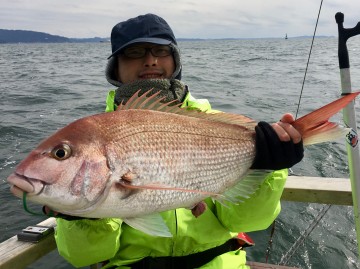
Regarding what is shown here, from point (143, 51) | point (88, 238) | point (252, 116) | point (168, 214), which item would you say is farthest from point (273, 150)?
point (252, 116)

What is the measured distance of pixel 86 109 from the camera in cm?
1232

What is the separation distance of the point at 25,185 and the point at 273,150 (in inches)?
48.2

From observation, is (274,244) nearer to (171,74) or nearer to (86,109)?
(171,74)

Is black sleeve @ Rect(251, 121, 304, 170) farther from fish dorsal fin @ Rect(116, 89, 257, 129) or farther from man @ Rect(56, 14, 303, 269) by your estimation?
fish dorsal fin @ Rect(116, 89, 257, 129)

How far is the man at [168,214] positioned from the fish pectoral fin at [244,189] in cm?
7

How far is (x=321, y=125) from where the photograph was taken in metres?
1.89

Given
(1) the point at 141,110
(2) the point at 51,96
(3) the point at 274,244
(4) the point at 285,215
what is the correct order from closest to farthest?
(1) the point at 141,110 → (3) the point at 274,244 → (4) the point at 285,215 → (2) the point at 51,96

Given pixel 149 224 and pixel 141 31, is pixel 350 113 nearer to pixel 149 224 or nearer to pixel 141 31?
pixel 141 31

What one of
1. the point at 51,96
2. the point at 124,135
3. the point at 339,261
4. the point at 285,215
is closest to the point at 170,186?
the point at 124,135

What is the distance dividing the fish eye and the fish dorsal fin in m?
0.38

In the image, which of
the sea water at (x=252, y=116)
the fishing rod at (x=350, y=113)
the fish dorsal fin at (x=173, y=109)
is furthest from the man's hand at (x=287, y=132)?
the sea water at (x=252, y=116)

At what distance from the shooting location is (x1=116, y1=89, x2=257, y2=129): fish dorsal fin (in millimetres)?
1874

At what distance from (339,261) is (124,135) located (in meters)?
4.08

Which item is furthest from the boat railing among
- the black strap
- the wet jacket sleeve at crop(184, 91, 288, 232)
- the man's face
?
the man's face
